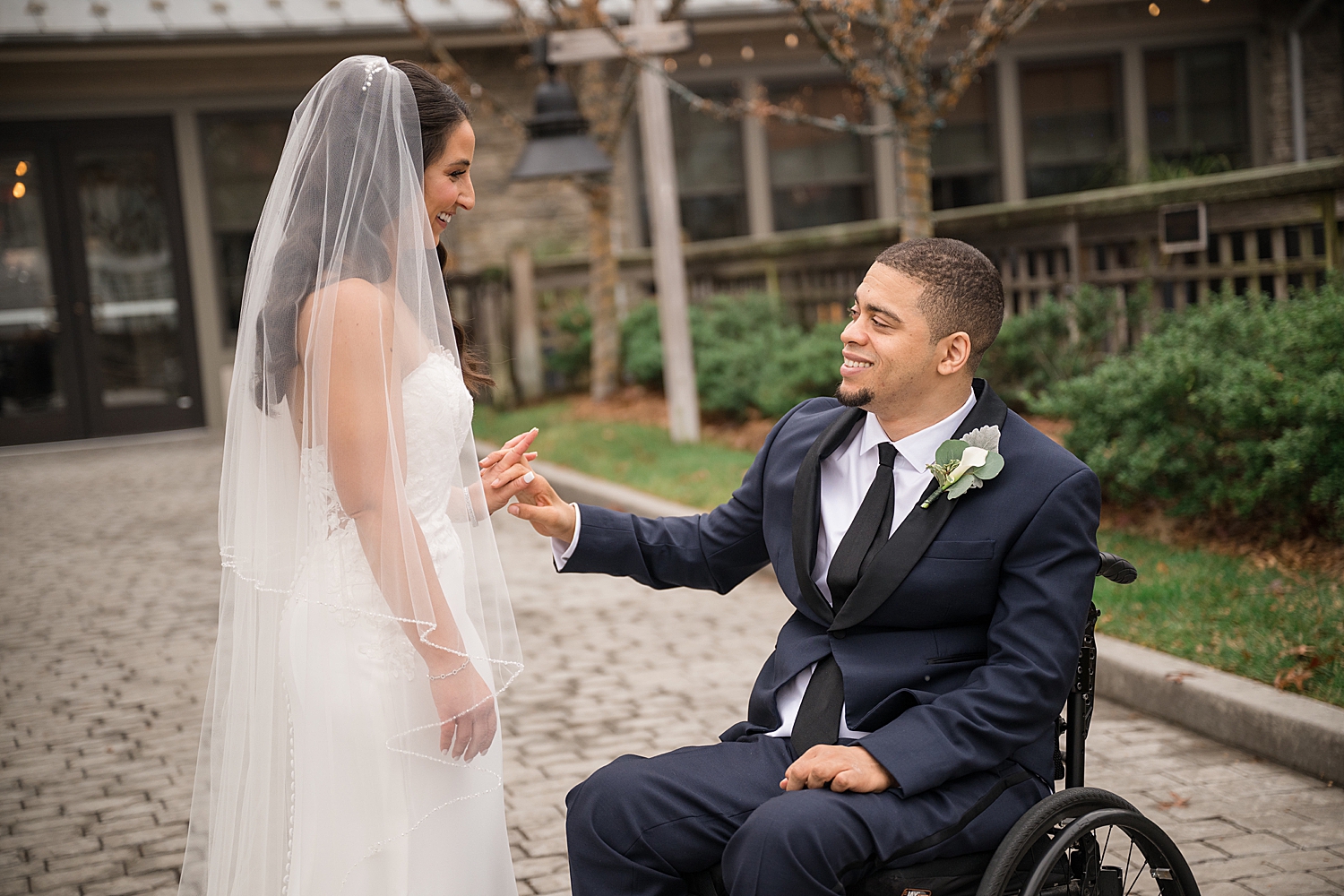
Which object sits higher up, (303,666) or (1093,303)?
(1093,303)

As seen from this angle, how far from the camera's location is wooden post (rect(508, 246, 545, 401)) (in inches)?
567

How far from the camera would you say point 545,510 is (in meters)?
2.89

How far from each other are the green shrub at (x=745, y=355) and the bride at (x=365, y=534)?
21.8ft

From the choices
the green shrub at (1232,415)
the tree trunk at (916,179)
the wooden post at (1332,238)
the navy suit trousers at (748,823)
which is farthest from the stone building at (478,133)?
the navy suit trousers at (748,823)

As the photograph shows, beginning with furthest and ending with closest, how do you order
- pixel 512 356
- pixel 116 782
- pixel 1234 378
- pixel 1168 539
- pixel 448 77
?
pixel 512 356 < pixel 448 77 < pixel 1168 539 < pixel 1234 378 < pixel 116 782

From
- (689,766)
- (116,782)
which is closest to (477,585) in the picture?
(689,766)

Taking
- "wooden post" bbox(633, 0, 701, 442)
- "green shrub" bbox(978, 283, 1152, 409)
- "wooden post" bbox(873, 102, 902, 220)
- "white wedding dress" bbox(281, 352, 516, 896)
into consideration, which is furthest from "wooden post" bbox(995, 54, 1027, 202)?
"white wedding dress" bbox(281, 352, 516, 896)

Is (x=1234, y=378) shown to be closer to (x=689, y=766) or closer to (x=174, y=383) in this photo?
(x=689, y=766)

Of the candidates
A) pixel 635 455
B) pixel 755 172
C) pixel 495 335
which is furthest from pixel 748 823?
pixel 755 172

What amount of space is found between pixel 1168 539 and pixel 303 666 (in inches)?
198

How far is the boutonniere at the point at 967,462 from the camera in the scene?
2.51m

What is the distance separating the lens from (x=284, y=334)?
8.37 ft

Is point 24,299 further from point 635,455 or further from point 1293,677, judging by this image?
point 1293,677

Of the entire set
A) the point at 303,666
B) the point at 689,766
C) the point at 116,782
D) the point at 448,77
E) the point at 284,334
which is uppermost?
the point at 448,77
